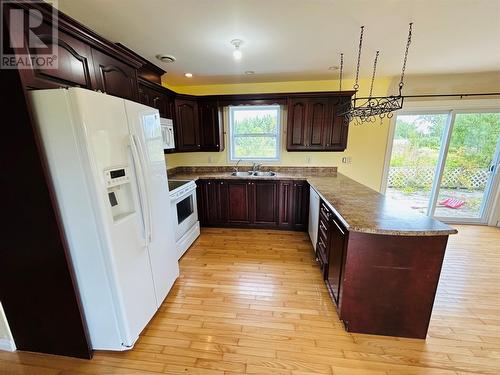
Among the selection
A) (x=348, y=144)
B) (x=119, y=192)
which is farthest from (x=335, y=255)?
(x=348, y=144)

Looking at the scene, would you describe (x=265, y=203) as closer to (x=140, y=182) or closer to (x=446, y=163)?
(x=140, y=182)

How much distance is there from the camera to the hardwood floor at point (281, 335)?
141cm

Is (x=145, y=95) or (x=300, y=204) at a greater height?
(x=145, y=95)

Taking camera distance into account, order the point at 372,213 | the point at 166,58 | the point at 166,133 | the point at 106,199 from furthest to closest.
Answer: the point at 166,133
the point at 166,58
the point at 372,213
the point at 106,199

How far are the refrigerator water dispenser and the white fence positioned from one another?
406cm

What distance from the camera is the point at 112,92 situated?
176 centimetres

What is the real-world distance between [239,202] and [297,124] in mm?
1619

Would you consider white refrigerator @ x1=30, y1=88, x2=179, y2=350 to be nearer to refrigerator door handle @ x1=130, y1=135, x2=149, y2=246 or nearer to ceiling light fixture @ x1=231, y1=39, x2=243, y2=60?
refrigerator door handle @ x1=130, y1=135, x2=149, y2=246

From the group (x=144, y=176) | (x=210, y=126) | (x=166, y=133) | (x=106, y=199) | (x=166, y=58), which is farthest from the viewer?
(x=210, y=126)

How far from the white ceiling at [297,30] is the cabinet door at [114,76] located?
1.04ft

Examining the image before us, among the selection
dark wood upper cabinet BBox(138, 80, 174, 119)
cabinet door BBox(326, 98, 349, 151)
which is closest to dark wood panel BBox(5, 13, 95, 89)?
dark wood upper cabinet BBox(138, 80, 174, 119)

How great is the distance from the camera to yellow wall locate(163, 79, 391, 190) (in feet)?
11.4

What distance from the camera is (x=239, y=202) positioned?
11.4ft

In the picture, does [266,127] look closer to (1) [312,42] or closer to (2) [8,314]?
(1) [312,42]
